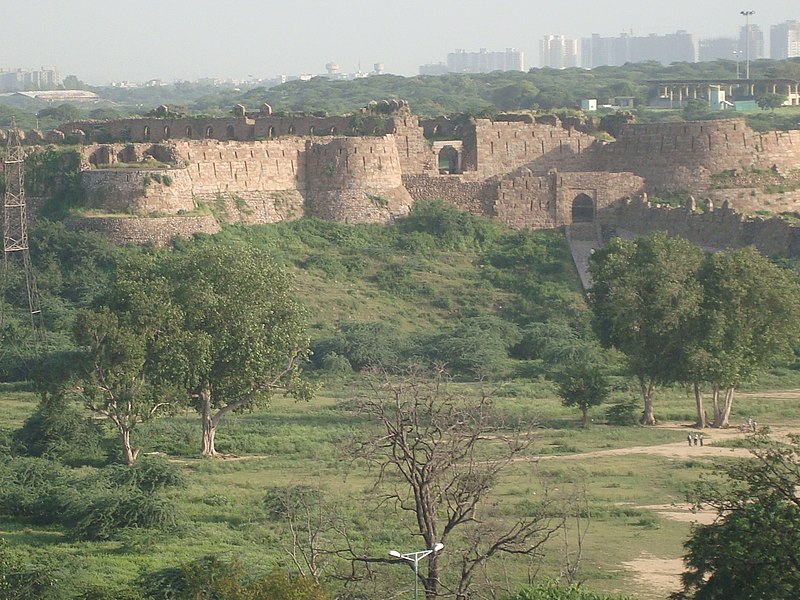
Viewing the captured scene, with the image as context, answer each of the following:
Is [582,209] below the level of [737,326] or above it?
above

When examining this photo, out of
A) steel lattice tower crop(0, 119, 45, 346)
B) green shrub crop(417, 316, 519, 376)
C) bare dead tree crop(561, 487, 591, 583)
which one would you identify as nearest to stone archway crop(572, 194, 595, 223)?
green shrub crop(417, 316, 519, 376)

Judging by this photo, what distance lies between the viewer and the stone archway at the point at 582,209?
177ft

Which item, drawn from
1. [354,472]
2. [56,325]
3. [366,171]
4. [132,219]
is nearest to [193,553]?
[354,472]

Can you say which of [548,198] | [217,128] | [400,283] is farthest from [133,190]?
[548,198]

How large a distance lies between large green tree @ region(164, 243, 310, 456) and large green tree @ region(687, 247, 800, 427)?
8.69m

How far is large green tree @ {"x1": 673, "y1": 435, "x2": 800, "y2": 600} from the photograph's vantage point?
22.0 metres

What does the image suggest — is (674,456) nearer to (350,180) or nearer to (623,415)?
(623,415)

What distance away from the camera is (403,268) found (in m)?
50.7

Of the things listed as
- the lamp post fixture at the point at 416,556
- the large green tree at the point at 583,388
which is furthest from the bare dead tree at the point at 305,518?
the large green tree at the point at 583,388

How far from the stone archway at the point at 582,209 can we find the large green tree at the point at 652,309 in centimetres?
1219

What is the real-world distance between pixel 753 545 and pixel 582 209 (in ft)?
106

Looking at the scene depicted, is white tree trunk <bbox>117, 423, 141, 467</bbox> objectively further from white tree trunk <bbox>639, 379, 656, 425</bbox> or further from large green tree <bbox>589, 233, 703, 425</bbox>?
white tree trunk <bbox>639, 379, 656, 425</bbox>

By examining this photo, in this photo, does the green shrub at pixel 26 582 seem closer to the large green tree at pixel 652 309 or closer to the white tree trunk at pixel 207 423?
the white tree trunk at pixel 207 423

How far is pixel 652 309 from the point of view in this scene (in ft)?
129
